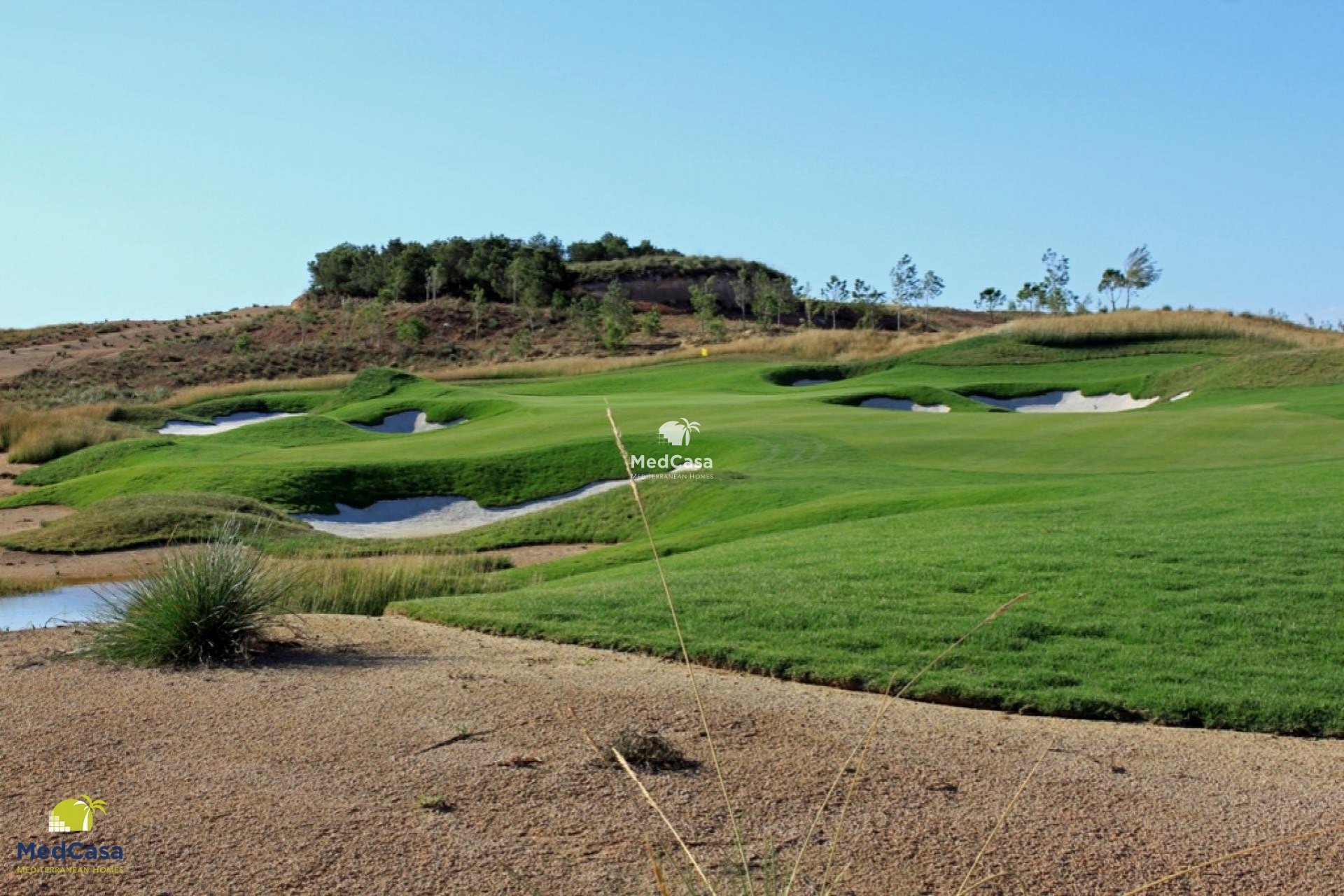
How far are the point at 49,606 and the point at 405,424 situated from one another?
87.5 feet

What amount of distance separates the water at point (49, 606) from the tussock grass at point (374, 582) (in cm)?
266

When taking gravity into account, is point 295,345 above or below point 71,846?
above

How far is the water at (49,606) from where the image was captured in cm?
1570

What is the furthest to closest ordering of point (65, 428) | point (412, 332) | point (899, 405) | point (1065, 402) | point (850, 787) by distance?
point (412, 332), point (1065, 402), point (899, 405), point (65, 428), point (850, 787)

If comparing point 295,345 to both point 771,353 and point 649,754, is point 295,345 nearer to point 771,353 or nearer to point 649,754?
point 771,353

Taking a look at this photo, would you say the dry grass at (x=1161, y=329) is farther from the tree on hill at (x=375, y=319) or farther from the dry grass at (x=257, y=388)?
the tree on hill at (x=375, y=319)

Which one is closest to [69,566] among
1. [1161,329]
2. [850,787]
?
[850,787]

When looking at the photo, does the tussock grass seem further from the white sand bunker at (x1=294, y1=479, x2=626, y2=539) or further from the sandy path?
the white sand bunker at (x1=294, y1=479, x2=626, y2=539)

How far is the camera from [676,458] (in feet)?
97.4

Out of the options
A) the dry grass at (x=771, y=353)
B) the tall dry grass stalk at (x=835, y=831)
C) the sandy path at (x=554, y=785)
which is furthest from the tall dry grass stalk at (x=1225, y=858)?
the dry grass at (x=771, y=353)

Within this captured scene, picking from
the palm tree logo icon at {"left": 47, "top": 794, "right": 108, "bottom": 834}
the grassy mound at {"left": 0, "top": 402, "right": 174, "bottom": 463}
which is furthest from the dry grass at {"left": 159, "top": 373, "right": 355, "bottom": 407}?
the palm tree logo icon at {"left": 47, "top": 794, "right": 108, "bottom": 834}

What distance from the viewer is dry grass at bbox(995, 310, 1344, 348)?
54469mm

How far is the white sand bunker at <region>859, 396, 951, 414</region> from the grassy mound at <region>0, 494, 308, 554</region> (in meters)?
21.6

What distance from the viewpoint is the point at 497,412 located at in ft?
137
